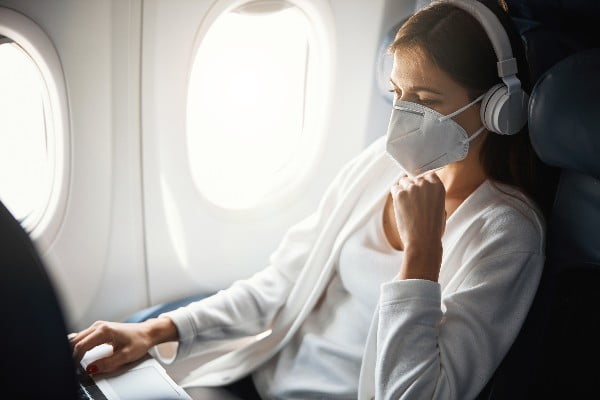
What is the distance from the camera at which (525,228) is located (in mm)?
1231

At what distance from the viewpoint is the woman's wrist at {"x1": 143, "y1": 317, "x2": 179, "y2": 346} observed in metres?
1.51

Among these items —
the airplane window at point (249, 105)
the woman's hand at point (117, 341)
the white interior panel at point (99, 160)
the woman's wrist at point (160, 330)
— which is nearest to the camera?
the woman's hand at point (117, 341)

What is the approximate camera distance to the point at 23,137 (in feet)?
5.87

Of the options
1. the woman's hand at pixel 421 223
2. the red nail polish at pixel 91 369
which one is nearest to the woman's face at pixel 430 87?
the woman's hand at pixel 421 223

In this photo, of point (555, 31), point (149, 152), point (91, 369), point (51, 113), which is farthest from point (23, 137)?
point (555, 31)

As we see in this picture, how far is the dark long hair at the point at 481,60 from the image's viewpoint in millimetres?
1287

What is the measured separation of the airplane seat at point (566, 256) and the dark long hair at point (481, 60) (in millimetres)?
128

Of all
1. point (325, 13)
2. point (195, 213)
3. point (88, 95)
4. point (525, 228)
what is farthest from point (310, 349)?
point (325, 13)

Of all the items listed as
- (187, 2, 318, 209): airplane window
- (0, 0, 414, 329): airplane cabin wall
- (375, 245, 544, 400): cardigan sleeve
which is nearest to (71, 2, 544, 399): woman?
(375, 245, 544, 400): cardigan sleeve

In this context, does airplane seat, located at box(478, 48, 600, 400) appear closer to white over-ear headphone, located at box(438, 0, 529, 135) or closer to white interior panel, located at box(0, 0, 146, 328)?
white over-ear headphone, located at box(438, 0, 529, 135)

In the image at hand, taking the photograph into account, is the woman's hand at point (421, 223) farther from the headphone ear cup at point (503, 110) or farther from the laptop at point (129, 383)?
the laptop at point (129, 383)

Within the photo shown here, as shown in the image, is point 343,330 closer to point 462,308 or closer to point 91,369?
point 462,308

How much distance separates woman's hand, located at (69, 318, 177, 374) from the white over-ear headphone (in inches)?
34.1

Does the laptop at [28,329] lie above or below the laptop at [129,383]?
above
